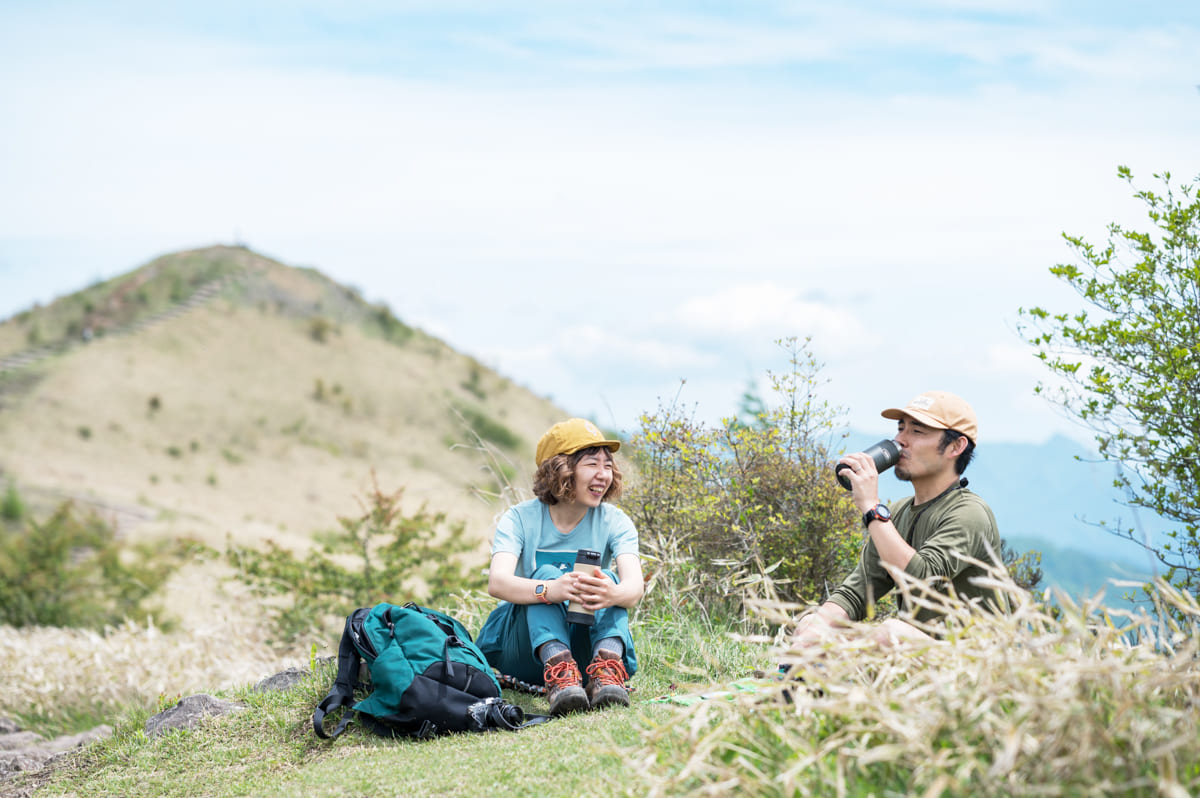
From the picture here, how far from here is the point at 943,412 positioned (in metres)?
4.16

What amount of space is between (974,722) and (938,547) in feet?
4.46

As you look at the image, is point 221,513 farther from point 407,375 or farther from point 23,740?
point 23,740

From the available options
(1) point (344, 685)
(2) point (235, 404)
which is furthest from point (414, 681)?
(2) point (235, 404)

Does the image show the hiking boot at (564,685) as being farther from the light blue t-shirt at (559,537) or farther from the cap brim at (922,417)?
the cap brim at (922,417)

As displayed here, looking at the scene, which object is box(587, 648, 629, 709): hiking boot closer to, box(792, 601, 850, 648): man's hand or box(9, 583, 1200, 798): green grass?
box(9, 583, 1200, 798): green grass

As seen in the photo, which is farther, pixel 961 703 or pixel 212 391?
pixel 212 391

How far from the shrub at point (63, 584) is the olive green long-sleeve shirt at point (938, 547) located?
43.6ft

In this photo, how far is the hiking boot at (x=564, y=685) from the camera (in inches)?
171

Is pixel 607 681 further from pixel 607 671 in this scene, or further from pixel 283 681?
pixel 283 681

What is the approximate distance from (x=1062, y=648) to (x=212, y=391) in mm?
49354

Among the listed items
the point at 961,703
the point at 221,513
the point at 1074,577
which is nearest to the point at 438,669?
the point at 961,703

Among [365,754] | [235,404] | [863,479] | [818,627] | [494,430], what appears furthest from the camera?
[494,430]

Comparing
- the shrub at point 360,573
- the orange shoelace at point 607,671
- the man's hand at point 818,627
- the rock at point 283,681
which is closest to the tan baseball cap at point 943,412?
the man's hand at point 818,627

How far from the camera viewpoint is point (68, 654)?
9.81 metres
